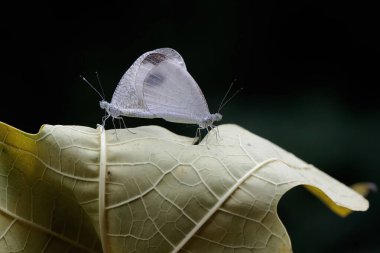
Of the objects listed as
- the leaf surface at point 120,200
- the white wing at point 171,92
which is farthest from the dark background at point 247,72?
the leaf surface at point 120,200

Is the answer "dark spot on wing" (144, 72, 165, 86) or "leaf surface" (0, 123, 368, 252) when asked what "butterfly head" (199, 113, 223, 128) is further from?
"leaf surface" (0, 123, 368, 252)

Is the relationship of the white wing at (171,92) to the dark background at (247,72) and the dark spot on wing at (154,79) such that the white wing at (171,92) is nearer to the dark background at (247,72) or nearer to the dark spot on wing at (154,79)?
the dark spot on wing at (154,79)

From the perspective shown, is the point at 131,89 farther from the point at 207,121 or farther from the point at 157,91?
the point at 207,121

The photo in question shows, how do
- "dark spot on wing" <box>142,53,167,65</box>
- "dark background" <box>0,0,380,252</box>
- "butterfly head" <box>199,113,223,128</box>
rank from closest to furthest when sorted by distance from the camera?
"dark spot on wing" <box>142,53,167,65</box> < "butterfly head" <box>199,113,223,128</box> < "dark background" <box>0,0,380,252</box>

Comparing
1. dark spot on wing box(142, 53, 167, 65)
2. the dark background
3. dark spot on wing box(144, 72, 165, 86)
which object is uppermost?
dark spot on wing box(142, 53, 167, 65)

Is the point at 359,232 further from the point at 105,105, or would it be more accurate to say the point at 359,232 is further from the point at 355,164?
the point at 105,105

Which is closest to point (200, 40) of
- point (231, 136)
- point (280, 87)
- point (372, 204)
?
point (280, 87)

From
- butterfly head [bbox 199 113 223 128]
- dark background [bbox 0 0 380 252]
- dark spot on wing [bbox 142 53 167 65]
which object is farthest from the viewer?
dark background [bbox 0 0 380 252]

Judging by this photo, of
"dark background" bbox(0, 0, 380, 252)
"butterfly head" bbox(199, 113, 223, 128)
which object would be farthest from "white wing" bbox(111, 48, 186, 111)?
"dark background" bbox(0, 0, 380, 252)

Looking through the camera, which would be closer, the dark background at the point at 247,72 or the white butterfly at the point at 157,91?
the white butterfly at the point at 157,91
